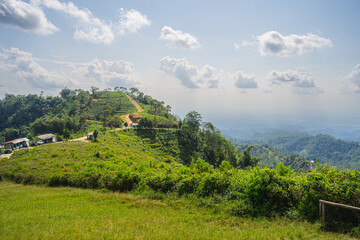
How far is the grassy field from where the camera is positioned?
677 cm

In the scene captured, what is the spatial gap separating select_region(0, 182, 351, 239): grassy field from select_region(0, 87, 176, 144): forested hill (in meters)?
55.4

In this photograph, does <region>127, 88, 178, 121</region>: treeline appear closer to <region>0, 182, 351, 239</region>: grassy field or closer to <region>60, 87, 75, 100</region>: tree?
<region>60, 87, 75, 100</region>: tree

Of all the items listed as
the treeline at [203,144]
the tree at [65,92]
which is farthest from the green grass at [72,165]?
the tree at [65,92]

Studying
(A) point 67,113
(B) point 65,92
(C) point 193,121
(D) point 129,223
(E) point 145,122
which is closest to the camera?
(D) point 129,223

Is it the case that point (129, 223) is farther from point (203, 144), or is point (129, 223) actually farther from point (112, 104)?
point (112, 104)

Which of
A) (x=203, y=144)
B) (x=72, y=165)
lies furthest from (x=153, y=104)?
(x=72, y=165)

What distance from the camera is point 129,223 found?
770 cm

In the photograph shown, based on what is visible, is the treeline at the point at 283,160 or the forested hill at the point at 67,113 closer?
the forested hill at the point at 67,113

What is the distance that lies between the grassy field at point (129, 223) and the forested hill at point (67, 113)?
55350mm

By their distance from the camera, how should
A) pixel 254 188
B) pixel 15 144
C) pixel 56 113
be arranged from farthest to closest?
pixel 56 113, pixel 15 144, pixel 254 188

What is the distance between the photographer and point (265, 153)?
183250mm

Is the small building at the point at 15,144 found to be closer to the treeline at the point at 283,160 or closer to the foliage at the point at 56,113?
the foliage at the point at 56,113

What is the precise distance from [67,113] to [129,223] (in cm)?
9713

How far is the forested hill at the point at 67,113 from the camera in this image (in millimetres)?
65438
